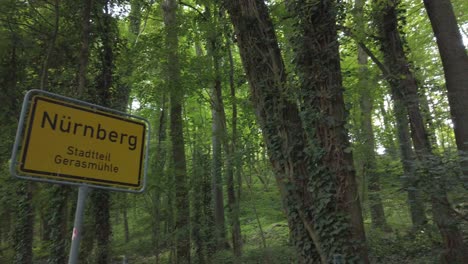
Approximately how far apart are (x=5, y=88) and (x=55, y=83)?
62.1 inches

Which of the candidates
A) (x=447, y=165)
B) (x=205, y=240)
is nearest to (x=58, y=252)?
(x=205, y=240)

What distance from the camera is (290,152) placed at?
5184 millimetres

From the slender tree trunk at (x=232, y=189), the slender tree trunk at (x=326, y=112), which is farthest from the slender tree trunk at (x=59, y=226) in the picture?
the slender tree trunk at (x=326, y=112)

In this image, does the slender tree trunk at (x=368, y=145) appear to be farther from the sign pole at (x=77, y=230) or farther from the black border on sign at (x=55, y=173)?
the sign pole at (x=77, y=230)

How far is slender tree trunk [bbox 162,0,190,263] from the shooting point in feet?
32.9

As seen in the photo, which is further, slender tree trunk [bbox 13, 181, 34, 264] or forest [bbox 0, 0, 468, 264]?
slender tree trunk [bbox 13, 181, 34, 264]

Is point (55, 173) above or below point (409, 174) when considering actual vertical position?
below

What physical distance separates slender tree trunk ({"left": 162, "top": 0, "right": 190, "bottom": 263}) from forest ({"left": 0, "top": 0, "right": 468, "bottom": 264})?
41mm

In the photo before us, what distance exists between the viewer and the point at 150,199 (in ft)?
34.9

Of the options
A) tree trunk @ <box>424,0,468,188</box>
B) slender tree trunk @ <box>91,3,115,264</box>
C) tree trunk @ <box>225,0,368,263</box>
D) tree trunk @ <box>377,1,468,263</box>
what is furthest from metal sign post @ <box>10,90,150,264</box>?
slender tree trunk @ <box>91,3,115,264</box>

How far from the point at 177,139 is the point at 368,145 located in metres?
5.69

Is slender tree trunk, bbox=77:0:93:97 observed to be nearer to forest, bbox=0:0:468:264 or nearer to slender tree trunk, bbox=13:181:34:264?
forest, bbox=0:0:468:264

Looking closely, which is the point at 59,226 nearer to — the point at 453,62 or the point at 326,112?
the point at 326,112

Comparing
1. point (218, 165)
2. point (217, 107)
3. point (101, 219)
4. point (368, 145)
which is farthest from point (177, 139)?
point (368, 145)
